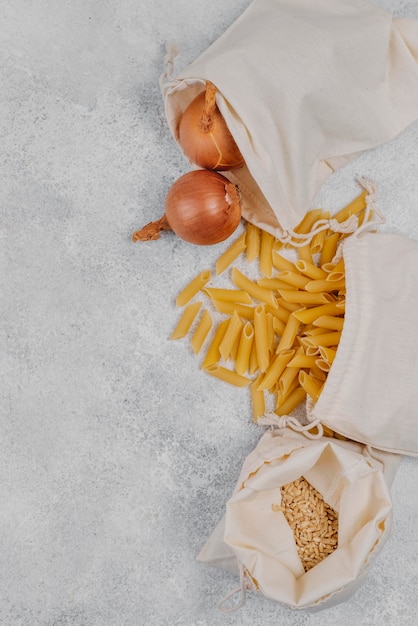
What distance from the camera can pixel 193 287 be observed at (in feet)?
4.08

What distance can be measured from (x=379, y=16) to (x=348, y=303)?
519 mm

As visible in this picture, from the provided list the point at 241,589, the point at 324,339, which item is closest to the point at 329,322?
the point at 324,339

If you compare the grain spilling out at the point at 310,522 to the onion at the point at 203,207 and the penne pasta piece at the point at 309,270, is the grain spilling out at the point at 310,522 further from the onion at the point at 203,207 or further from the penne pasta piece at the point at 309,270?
the onion at the point at 203,207

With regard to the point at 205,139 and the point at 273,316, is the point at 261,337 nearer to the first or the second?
the point at 273,316

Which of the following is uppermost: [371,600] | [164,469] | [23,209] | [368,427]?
[23,209]

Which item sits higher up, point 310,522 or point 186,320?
point 186,320

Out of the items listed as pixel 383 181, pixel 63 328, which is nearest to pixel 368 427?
pixel 383 181

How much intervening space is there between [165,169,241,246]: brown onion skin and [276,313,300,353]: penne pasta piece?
0.21 meters

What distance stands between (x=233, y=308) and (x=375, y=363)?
28 centimetres

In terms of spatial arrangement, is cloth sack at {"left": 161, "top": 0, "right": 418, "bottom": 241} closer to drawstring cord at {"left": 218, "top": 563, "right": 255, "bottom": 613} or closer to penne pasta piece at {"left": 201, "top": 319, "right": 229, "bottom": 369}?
penne pasta piece at {"left": 201, "top": 319, "right": 229, "bottom": 369}

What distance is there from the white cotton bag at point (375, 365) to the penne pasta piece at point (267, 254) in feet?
0.52

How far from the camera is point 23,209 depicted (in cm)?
126

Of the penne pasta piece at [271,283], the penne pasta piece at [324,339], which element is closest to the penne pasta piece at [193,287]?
the penne pasta piece at [271,283]

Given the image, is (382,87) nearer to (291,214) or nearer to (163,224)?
(291,214)
